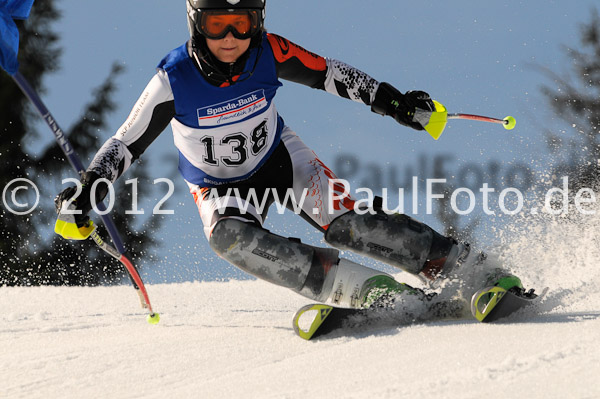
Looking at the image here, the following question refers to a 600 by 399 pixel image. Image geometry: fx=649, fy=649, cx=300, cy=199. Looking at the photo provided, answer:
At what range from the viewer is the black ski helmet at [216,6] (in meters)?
3.16

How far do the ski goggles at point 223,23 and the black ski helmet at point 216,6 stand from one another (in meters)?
0.02

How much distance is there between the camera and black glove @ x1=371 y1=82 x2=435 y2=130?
3676 millimetres

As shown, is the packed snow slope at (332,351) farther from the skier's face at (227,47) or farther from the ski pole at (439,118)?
the skier's face at (227,47)

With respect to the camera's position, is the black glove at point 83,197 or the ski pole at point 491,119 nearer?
the black glove at point 83,197

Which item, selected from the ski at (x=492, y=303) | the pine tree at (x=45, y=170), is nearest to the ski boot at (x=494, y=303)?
the ski at (x=492, y=303)

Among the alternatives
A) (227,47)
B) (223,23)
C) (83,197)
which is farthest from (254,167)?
(83,197)

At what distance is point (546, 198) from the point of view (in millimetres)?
4539

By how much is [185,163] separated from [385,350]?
5.35 ft

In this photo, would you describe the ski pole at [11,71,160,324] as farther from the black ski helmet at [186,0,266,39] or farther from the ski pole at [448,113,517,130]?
the ski pole at [448,113,517,130]

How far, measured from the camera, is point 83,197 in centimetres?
308

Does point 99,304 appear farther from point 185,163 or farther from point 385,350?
point 385,350

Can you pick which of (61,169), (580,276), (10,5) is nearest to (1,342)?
(10,5)

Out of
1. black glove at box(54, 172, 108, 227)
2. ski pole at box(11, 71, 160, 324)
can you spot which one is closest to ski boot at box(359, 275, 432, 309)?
ski pole at box(11, 71, 160, 324)

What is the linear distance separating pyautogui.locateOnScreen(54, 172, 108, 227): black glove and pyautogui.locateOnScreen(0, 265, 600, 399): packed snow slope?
0.64 meters
